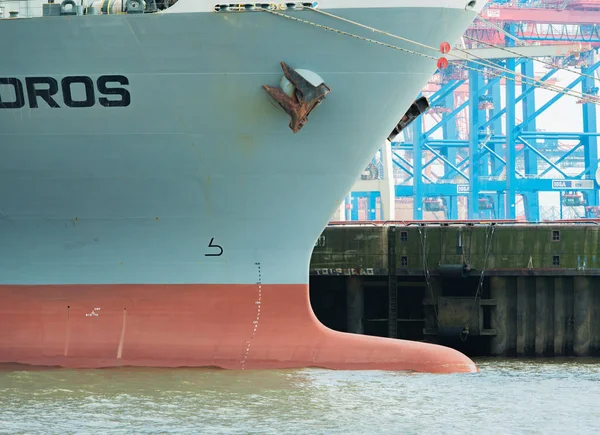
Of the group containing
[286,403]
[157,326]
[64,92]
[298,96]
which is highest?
[64,92]

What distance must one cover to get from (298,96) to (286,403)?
14.3 ft

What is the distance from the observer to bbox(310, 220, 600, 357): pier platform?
2072cm

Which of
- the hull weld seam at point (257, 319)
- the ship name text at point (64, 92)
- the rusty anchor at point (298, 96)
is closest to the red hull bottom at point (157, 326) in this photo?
the hull weld seam at point (257, 319)

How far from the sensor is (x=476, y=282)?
21141 mm

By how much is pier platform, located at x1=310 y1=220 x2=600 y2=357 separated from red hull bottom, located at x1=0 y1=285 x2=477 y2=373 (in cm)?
560

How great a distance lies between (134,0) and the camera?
14.8m

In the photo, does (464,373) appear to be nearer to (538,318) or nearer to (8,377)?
(538,318)

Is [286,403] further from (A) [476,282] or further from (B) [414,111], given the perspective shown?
(A) [476,282]

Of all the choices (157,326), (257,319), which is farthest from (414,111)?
(157,326)

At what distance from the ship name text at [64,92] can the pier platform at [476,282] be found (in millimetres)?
7419

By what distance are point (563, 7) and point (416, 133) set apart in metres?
12.7

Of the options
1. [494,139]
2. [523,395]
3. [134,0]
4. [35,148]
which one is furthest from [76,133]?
[494,139]

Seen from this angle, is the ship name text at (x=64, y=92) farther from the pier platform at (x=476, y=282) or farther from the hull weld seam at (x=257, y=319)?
the pier platform at (x=476, y=282)

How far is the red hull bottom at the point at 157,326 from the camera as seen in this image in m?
15.5
